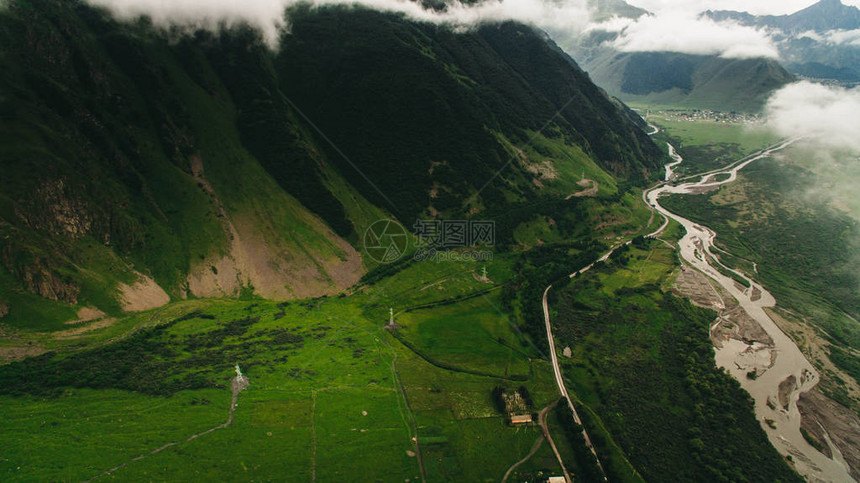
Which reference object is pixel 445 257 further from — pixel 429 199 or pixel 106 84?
pixel 106 84

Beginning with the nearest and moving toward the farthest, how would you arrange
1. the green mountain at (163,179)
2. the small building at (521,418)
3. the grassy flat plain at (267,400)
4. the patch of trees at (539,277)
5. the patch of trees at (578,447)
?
the grassy flat plain at (267,400) → the patch of trees at (578,447) → the small building at (521,418) → the green mountain at (163,179) → the patch of trees at (539,277)

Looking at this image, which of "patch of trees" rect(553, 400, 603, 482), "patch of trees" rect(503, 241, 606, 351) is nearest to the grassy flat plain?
"patch of trees" rect(553, 400, 603, 482)

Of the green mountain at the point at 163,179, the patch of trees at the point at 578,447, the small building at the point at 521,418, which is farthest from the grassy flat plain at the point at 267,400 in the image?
the green mountain at the point at 163,179

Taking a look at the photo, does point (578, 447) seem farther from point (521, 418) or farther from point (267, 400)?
point (267, 400)

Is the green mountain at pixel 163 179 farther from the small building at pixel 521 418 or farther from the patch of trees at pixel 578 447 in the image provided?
the patch of trees at pixel 578 447

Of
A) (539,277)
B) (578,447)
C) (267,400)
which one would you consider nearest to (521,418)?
(578,447)

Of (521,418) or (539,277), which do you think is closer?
(521,418)

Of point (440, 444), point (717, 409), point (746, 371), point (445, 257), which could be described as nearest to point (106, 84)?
point (445, 257)
